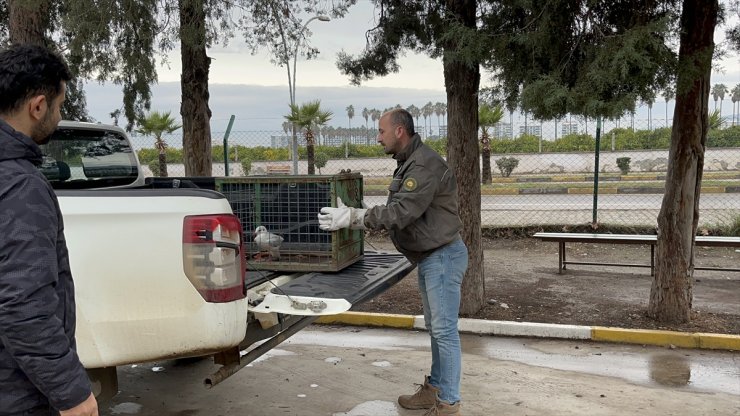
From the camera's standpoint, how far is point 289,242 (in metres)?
4.41

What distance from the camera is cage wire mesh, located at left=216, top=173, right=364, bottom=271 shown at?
4.25 m

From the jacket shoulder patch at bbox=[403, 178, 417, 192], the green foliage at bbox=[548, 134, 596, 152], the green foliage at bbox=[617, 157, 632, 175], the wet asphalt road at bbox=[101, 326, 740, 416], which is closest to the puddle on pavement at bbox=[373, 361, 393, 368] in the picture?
the wet asphalt road at bbox=[101, 326, 740, 416]

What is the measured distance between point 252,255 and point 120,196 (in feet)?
5.13

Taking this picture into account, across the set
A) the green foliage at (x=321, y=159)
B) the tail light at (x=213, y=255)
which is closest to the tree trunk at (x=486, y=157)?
the green foliage at (x=321, y=159)

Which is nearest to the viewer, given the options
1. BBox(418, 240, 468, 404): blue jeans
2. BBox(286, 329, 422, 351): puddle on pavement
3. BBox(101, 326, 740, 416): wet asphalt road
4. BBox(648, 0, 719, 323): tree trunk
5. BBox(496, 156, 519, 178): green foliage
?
BBox(418, 240, 468, 404): blue jeans

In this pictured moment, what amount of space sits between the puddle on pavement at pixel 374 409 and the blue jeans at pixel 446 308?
0.49m

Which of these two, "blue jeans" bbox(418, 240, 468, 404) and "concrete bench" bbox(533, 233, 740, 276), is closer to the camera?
"blue jeans" bbox(418, 240, 468, 404)

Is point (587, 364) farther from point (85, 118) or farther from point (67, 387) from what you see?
point (85, 118)

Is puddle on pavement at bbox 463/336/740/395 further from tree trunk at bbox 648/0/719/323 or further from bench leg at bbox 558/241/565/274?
bench leg at bbox 558/241/565/274

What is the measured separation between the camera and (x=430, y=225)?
3.92 meters

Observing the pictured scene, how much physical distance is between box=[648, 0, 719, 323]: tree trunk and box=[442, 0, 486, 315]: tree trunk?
1725mm

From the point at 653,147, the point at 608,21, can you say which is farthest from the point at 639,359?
the point at 653,147

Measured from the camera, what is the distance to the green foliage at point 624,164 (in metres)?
20.9

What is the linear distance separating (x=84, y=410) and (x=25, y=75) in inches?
38.6
